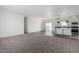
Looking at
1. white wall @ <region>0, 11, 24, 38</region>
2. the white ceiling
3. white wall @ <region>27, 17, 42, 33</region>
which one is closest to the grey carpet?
white wall @ <region>27, 17, 42, 33</region>

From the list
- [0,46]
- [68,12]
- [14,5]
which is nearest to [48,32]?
[68,12]

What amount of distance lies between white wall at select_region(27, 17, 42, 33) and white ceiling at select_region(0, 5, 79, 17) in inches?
6.7

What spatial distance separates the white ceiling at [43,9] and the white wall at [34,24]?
17 centimetres

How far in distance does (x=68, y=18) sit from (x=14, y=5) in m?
1.75

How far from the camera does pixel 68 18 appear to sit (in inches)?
103

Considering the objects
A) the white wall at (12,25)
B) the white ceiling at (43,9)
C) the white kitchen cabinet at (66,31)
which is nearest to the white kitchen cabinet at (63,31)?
the white kitchen cabinet at (66,31)

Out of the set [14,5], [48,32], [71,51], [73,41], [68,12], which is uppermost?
[14,5]

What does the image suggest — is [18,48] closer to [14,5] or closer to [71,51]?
[14,5]

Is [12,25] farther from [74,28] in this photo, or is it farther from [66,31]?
[74,28]

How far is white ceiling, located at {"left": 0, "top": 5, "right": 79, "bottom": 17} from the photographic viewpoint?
7.74ft

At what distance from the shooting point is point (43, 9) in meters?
2.51

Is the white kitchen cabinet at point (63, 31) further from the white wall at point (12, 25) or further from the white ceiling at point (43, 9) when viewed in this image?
the white wall at point (12, 25)
